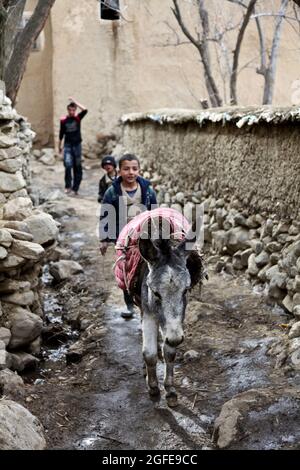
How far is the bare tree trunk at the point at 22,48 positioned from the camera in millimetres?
8867

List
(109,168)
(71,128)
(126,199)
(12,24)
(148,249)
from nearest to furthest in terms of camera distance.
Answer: (148,249)
(126,199)
(109,168)
(12,24)
(71,128)

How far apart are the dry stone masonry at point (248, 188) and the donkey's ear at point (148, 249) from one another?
1448mm

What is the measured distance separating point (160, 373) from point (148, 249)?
129 centimetres

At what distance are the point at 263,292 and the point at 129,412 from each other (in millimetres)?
2310

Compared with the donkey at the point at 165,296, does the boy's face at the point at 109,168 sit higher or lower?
higher

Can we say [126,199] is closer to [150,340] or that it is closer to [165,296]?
[150,340]

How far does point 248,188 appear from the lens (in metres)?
6.31

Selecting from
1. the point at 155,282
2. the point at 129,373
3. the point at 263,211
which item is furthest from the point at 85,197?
the point at 155,282

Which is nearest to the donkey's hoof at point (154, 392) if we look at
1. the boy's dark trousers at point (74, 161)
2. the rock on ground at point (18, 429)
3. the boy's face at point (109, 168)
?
the rock on ground at point (18, 429)

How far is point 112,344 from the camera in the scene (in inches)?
206

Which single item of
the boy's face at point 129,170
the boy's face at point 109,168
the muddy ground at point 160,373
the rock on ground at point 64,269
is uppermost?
the boy's face at point 129,170

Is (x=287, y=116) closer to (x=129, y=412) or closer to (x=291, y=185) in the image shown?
(x=291, y=185)

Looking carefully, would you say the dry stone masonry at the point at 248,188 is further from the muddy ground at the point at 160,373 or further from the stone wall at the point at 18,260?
the stone wall at the point at 18,260

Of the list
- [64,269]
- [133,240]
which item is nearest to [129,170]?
[133,240]
